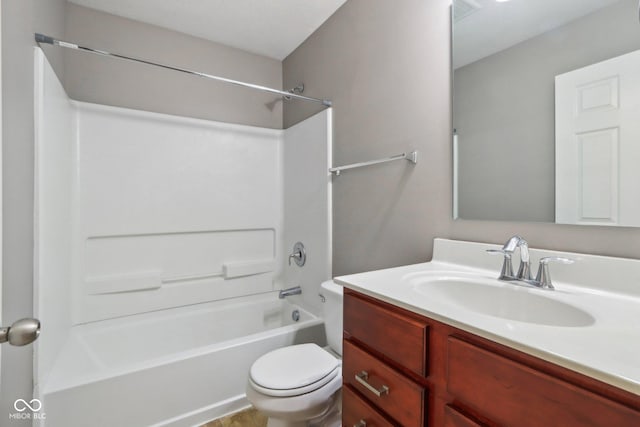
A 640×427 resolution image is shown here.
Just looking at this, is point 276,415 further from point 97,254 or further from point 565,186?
point 97,254

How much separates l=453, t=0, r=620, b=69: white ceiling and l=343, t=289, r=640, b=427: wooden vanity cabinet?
3.46 feet

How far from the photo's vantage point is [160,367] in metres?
1.41

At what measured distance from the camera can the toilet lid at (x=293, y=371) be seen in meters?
1.19

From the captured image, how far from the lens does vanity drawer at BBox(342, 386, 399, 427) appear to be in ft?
2.69

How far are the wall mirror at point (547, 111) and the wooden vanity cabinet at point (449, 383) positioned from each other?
631 mm

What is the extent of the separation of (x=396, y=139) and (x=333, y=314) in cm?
95

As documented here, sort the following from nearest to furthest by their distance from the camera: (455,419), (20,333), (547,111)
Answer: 1. (20,333)
2. (455,419)
3. (547,111)

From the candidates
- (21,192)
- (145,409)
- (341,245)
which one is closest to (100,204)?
(21,192)

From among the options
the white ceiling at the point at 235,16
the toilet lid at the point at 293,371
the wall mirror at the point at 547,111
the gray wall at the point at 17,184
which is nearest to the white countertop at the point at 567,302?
the wall mirror at the point at 547,111

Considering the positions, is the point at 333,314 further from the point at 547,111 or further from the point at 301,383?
the point at 547,111

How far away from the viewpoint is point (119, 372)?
134 centimetres

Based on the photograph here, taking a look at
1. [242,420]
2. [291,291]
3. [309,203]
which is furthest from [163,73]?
[242,420]

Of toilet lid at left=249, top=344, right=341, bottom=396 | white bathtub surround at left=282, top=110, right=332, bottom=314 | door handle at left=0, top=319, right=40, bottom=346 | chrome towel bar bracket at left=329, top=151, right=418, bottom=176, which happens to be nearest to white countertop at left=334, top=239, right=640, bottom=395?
chrome towel bar bracket at left=329, top=151, right=418, bottom=176

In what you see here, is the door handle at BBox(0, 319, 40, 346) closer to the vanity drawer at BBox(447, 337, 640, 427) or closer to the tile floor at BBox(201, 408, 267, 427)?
the vanity drawer at BBox(447, 337, 640, 427)
